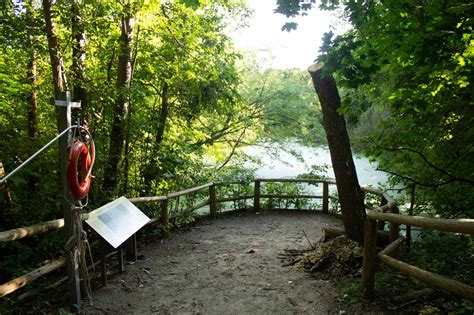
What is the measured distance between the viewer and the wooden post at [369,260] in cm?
356

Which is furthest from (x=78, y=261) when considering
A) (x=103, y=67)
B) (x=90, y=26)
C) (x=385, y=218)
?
(x=103, y=67)

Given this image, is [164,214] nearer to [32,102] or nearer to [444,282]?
[32,102]

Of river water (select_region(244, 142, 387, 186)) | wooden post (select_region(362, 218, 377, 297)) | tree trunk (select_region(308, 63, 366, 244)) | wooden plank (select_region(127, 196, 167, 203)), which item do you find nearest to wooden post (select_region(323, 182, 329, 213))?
river water (select_region(244, 142, 387, 186))

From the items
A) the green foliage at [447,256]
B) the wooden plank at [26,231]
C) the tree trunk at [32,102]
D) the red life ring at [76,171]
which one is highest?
the tree trunk at [32,102]

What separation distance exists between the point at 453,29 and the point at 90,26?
4.76 metres

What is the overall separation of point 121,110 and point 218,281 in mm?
3480

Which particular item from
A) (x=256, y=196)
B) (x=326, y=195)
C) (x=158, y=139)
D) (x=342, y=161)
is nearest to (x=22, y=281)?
(x=342, y=161)

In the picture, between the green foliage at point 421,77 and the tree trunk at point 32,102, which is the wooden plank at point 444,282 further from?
the tree trunk at point 32,102

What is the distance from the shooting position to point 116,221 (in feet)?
14.1

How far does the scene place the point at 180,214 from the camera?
7.55m

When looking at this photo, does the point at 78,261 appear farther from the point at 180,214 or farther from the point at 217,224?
the point at 217,224

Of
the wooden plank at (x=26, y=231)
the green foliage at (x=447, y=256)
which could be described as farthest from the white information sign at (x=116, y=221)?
the green foliage at (x=447, y=256)

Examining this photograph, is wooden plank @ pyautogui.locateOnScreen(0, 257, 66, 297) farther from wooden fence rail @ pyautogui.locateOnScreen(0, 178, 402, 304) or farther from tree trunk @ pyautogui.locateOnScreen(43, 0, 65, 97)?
tree trunk @ pyautogui.locateOnScreen(43, 0, 65, 97)

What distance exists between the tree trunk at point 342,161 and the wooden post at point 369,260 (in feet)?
4.66
